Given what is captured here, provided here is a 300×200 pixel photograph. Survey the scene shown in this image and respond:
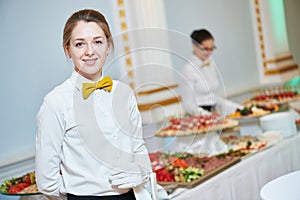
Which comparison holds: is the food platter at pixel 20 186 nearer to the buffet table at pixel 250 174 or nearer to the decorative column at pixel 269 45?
the buffet table at pixel 250 174

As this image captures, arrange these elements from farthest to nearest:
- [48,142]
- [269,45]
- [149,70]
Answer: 1. [269,45]
2. [149,70]
3. [48,142]

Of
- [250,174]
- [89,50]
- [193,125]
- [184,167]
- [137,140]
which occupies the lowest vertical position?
[250,174]

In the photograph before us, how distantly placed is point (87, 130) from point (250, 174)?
126cm

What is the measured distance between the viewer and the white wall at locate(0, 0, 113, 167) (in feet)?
8.54

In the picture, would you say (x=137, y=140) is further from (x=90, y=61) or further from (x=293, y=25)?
(x=293, y=25)

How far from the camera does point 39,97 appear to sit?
8.98ft

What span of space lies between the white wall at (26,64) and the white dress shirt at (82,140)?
0.85 metres

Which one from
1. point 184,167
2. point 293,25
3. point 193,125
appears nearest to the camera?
point 184,167

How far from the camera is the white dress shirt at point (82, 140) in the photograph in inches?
67.4

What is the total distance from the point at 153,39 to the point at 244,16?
3.50m

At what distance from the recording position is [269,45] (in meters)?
5.65

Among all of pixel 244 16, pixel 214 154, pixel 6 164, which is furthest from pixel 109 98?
pixel 244 16

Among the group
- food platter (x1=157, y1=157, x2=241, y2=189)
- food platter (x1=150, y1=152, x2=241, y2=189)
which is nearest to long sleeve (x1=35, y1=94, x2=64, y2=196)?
food platter (x1=150, y1=152, x2=241, y2=189)

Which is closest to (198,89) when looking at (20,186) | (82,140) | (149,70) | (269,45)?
(149,70)
